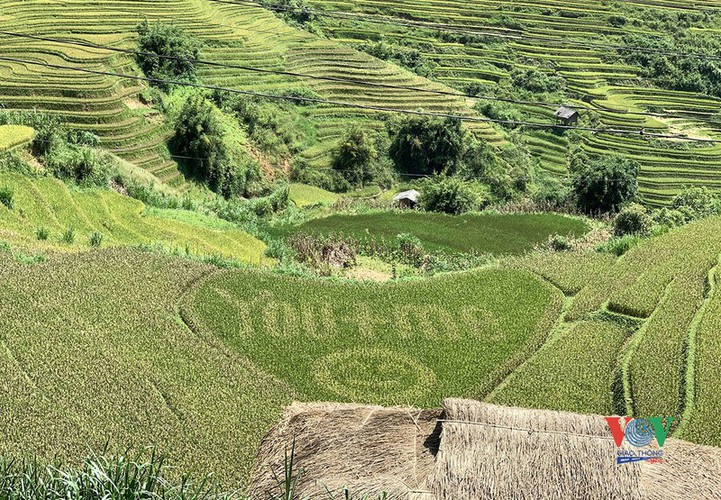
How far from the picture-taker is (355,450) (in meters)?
7.89

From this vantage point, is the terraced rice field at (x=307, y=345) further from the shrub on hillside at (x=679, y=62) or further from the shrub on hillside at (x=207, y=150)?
the shrub on hillside at (x=679, y=62)

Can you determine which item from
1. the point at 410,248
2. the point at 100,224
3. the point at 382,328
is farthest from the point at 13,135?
the point at 382,328

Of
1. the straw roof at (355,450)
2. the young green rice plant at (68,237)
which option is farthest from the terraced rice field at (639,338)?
the young green rice plant at (68,237)

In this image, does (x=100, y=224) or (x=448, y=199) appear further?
(x=448, y=199)

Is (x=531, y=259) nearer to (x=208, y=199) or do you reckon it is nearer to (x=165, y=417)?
(x=165, y=417)

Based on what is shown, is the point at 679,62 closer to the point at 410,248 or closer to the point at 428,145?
the point at 428,145

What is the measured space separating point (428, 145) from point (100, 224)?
80.4 ft

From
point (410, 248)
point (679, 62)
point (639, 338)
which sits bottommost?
point (679, 62)

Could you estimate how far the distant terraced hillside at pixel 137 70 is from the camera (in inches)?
1144

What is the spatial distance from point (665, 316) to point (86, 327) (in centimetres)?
935

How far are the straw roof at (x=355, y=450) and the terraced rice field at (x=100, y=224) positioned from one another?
29.1ft

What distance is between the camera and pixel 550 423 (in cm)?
762

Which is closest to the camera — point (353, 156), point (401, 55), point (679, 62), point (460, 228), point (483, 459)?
point (483, 459)

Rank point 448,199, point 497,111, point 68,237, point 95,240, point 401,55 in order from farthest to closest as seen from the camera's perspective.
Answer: point 401,55 → point 497,111 → point 448,199 → point 95,240 → point 68,237
